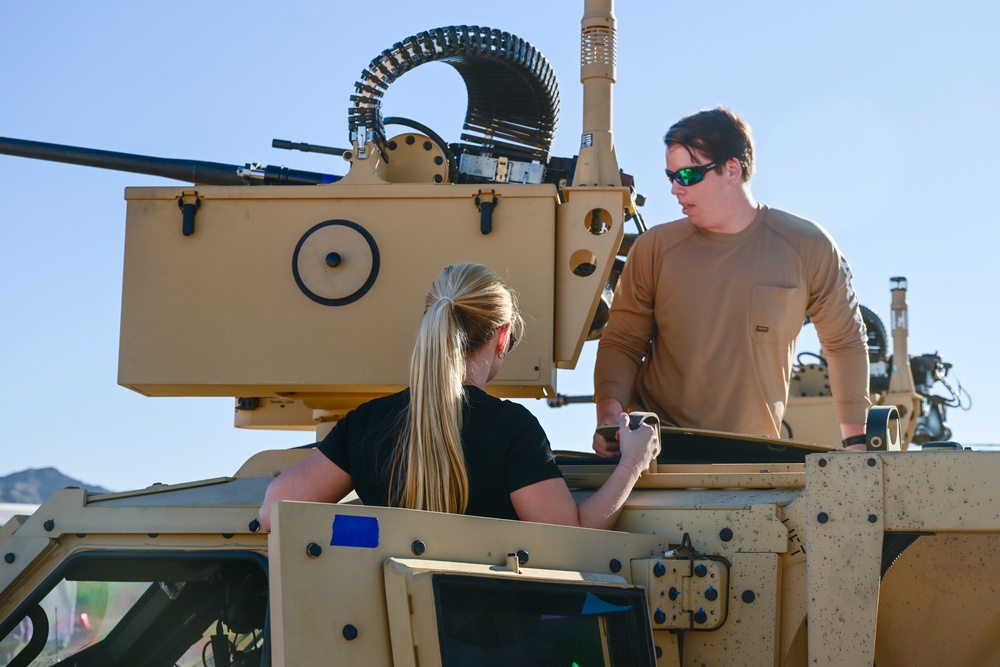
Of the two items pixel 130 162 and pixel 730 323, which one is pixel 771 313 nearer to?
pixel 730 323

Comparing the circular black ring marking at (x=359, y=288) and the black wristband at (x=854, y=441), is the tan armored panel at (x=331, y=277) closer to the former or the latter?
the circular black ring marking at (x=359, y=288)

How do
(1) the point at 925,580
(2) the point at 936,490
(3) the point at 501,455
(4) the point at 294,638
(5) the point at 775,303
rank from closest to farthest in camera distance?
(4) the point at 294,638 → (2) the point at 936,490 → (3) the point at 501,455 → (1) the point at 925,580 → (5) the point at 775,303

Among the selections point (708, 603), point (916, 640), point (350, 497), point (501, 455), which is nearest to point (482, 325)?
point (501, 455)

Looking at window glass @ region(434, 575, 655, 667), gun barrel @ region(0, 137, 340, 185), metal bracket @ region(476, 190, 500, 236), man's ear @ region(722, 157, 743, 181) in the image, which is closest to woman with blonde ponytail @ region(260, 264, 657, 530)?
window glass @ region(434, 575, 655, 667)

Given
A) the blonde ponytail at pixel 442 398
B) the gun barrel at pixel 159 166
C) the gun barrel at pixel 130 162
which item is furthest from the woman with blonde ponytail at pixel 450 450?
the gun barrel at pixel 130 162

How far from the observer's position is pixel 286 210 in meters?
4.62

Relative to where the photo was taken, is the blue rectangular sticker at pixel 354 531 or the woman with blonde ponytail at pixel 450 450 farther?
the woman with blonde ponytail at pixel 450 450

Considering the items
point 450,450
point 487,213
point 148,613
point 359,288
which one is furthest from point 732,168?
point 148,613

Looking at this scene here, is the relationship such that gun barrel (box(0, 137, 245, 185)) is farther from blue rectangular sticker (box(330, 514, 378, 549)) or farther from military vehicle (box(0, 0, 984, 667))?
blue rectangular sticker (box(330, 514, 378, 549))

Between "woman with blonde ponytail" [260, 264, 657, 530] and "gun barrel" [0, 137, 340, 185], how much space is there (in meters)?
1.79

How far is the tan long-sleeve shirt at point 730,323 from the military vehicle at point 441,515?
23 cm

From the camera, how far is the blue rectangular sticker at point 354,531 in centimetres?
259

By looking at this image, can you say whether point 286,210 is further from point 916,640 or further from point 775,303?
point 916,640

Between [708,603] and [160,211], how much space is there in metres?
2.51
